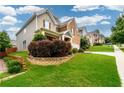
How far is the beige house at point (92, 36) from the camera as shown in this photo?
20.9 ft

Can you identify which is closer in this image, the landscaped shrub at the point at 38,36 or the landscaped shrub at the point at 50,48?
the landscaped shrub at the point at 38,36

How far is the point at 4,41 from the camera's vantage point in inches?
272

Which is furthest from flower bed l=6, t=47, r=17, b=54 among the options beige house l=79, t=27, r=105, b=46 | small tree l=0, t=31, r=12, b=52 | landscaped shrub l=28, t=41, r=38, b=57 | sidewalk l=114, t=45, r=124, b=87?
sidewalk l=114, t=45, r=124, b=87

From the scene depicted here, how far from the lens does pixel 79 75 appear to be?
19.1 ft

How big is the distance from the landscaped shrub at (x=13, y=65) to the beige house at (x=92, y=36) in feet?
5.91

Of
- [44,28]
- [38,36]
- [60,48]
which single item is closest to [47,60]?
[60,48]

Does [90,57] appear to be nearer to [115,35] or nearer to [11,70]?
[115,35]

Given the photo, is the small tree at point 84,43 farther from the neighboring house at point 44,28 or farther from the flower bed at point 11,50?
the flower bed at point 11,50

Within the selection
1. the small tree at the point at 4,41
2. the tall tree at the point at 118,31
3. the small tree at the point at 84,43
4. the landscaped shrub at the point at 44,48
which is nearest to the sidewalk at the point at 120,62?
the tall tree at the point at 118,31

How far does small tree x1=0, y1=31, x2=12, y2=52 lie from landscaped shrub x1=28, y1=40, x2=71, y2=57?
2.07 ft

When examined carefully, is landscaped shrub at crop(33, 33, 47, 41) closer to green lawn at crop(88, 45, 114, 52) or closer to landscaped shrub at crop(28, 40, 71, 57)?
landscaped shrub at crop(28, 40, 71, 57)

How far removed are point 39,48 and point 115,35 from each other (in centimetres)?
193
